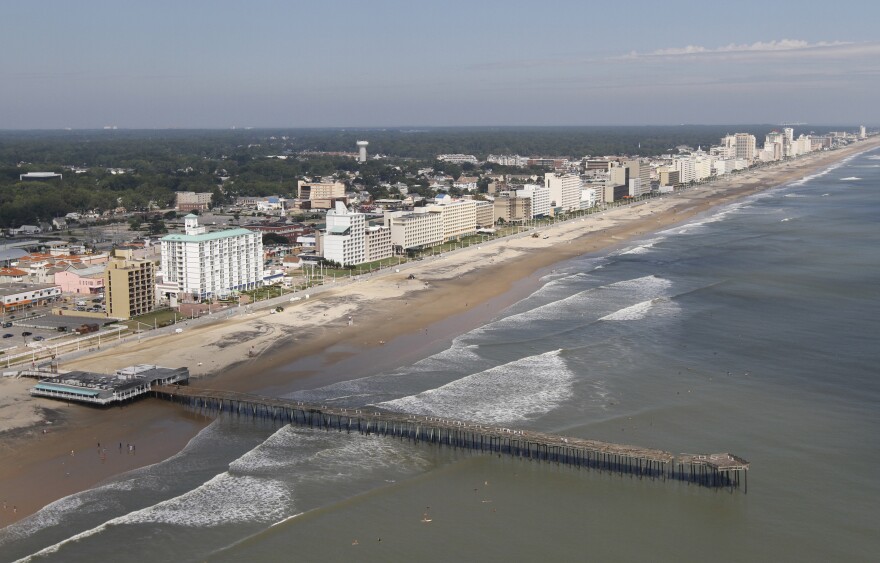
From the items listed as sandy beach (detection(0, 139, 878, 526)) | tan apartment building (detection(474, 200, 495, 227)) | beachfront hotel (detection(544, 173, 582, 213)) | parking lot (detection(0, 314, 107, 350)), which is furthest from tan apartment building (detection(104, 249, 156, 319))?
beachfront hotel (detection(544, 173, 582, 213))

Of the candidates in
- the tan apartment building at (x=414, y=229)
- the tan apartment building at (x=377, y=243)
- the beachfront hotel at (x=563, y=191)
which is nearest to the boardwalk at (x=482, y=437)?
the tan apartment building at (x=377, y=243)

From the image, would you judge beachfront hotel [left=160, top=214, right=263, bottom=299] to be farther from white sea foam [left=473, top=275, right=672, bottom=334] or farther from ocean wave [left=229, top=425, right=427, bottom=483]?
ocean wave [left=229, top=425, right=427, bottom=483]

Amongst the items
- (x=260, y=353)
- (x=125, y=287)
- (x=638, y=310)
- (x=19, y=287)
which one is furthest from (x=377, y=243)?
(x=260, y=353)

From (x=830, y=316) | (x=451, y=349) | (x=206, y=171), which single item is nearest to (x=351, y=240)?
(x=451, y=349)

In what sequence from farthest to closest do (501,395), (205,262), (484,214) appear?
1. (484,214)
2. (205,262)
3. (501,395)

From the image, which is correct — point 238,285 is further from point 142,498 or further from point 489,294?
point 142,498

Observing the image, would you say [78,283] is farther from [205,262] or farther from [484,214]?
[484,214]
